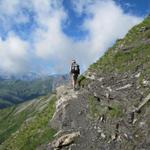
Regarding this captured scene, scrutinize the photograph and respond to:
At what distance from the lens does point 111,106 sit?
1684 inches

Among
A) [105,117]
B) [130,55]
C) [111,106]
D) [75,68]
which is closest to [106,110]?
[111,106]


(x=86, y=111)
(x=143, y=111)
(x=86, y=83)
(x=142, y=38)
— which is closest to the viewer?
(x=143, y=111)

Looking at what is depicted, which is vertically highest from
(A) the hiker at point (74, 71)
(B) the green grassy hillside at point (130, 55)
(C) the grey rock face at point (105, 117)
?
(B) the green grassy hillside at point (130, 55)

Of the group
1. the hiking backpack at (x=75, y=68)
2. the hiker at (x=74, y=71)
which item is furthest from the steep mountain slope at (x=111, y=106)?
the hiking backpack at (x=75, y=68)

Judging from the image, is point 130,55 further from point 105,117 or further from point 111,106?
point 105,117

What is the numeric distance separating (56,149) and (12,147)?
40.8 ft

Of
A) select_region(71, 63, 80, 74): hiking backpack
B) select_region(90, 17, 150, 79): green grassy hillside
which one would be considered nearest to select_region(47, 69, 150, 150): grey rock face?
select_region(90, 17, 150, 79): green grassy hillside

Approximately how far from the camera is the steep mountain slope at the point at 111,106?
3812 centimetres

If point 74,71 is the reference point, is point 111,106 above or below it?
below

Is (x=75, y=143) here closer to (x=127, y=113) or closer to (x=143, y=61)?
(x=127, y=113)

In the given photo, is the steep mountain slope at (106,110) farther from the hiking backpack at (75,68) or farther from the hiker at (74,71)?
the hiking backpack at (75,68)

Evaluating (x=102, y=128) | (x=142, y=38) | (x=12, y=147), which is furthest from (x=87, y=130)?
(x=142, y=38)

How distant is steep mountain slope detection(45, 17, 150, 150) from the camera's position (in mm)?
38125

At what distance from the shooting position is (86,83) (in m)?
50.7
